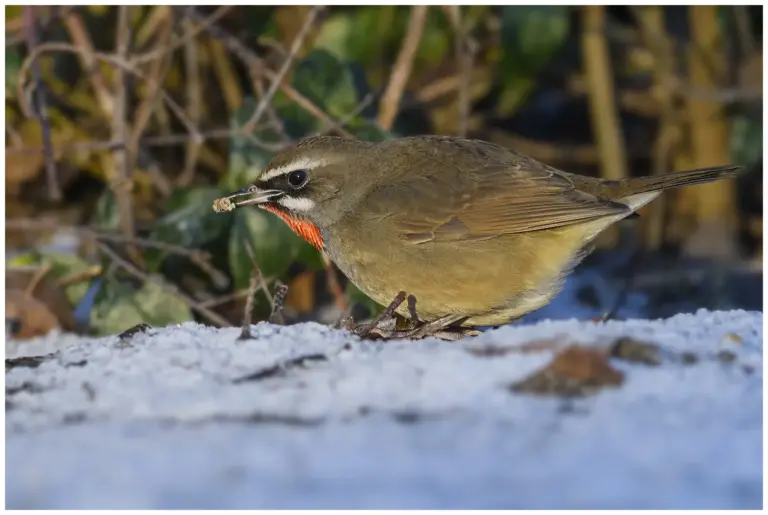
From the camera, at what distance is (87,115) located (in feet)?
20.0

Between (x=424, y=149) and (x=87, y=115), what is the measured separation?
8.76ft

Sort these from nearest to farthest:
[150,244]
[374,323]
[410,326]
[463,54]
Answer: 1. [374,323]
2. [410,326]
3. [150,244]
4. [463,54]

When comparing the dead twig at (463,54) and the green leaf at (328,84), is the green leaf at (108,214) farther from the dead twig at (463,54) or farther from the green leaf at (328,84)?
the dead twig at (463,54)

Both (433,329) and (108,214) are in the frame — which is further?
(108,214)

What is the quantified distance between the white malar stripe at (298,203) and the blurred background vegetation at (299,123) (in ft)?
1.73

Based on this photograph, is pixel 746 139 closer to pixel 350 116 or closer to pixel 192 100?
pixel 350 116

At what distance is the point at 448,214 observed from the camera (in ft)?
13.2

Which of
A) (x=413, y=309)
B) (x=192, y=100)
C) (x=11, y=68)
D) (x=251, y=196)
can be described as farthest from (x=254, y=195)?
(x=192, y=100)

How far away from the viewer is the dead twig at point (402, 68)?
549 centimetres

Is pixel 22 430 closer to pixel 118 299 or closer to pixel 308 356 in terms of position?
pixel 308 356

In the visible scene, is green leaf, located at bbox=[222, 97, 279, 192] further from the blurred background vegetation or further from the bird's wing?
the bird's wing

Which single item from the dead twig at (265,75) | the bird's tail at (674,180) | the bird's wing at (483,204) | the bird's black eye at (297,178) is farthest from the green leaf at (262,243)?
the bird's tail at (674,180)

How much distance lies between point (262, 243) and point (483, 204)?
1292 millimetres

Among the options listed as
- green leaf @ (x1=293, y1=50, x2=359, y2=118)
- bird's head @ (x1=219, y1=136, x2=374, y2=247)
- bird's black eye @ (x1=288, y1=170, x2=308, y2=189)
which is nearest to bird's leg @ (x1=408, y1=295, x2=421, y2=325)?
bird's head @ (x1=219, y1=136, x2=374, y2=247)
